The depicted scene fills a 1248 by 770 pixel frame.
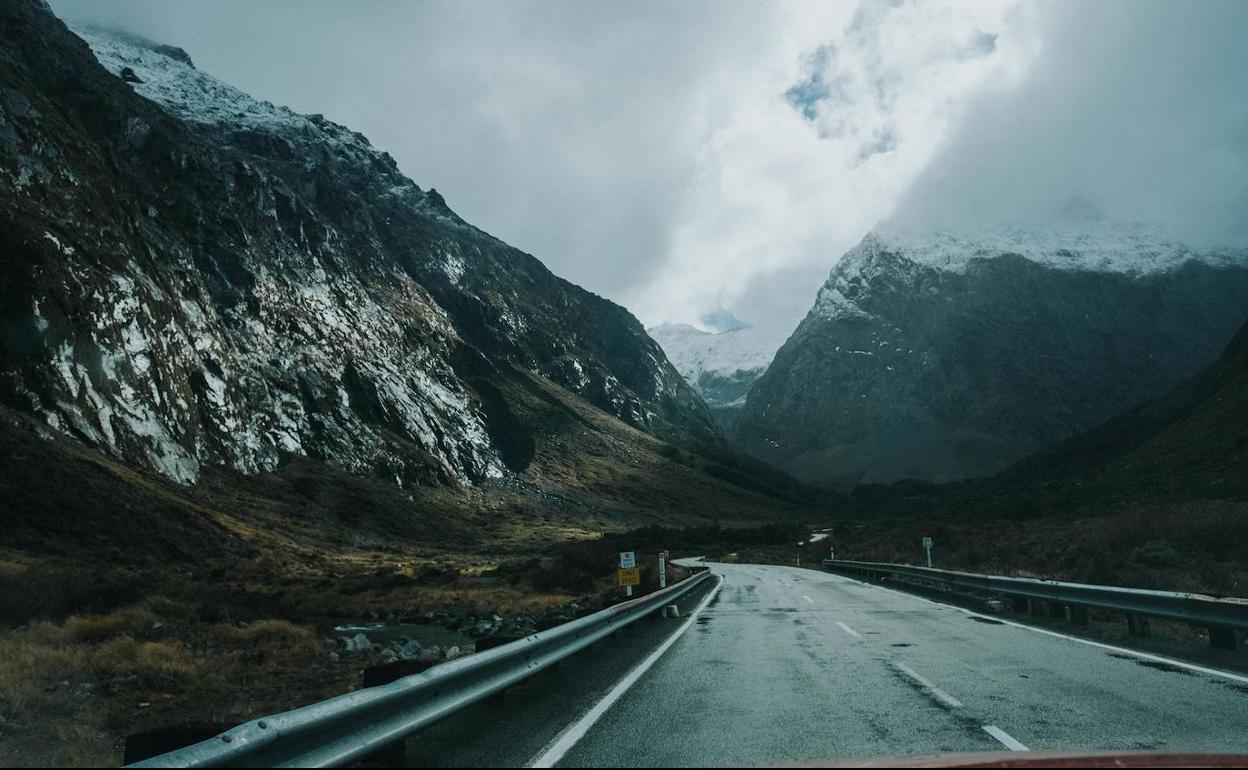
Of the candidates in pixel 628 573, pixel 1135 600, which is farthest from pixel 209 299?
pixel 1135 600

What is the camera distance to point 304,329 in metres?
102

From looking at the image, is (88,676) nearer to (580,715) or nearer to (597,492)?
(580,715)

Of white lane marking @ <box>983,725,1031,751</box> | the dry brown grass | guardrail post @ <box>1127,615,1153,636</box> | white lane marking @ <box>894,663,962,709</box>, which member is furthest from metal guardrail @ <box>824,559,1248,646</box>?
the dry brown grass

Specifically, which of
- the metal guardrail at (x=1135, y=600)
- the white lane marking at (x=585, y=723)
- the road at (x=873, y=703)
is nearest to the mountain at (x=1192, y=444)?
the metal guardrail at (x=1135, y=600)

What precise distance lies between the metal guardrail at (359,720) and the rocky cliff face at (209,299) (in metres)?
60.2

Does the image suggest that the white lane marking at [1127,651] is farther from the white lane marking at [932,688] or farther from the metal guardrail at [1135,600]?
the white lane marking at [932,688]

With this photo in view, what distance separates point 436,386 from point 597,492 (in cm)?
3501

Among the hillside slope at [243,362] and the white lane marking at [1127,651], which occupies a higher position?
the hillside slope at [243,362]

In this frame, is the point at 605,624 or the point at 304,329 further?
the point at 304,329

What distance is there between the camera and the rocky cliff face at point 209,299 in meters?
60.2

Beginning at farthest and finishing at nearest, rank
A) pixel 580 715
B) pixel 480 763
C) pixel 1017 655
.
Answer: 1. pixel 1017 655
2. pixel 580 715
3. pixel 480 763

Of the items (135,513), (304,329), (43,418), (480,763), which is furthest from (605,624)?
(304,329)

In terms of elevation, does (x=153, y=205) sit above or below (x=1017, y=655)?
above

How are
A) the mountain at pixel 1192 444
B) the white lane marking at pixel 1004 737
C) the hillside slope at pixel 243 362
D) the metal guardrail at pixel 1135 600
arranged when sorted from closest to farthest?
1. the white lane marking at pixel 1004 737
2. the metal guardrail at pixel 1135 600
3. the mountain at pixel 1192 444
4. the hillside slope at pixel 243 362
